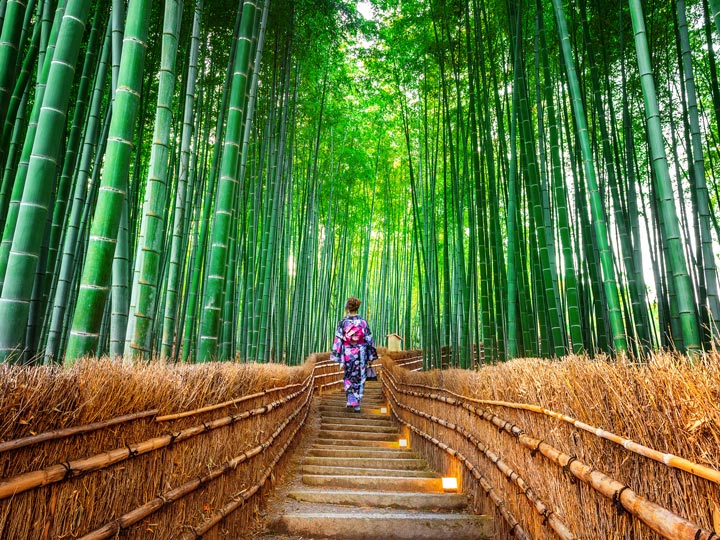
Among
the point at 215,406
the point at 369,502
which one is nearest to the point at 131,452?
the point at 215,406

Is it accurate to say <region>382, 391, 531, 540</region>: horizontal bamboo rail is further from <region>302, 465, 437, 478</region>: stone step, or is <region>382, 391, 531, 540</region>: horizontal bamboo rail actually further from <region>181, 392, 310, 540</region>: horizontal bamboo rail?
<region>181, 392, 310, 540</region>: horizontal bamboo rail

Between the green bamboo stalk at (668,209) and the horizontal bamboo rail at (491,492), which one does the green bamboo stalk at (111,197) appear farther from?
the green bamboo stalk at (668,209)

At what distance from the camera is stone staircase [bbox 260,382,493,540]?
217 cm

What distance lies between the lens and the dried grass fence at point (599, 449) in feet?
3.16

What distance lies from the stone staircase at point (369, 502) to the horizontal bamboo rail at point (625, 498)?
0.60 meters

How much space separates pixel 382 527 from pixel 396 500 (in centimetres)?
41

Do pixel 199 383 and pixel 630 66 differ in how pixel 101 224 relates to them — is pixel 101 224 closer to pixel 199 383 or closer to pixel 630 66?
pixel 199 383

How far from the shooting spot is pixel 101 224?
1790mm

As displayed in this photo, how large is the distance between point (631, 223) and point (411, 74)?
3320mm

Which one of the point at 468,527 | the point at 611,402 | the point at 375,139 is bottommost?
the point at 468,527

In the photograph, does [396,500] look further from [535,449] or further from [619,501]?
[619,501]

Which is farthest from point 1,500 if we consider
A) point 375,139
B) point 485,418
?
point 375,139

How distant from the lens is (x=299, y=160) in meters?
8.31

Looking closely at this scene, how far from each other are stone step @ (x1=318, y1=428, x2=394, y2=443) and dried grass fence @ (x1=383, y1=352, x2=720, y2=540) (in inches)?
80.4
